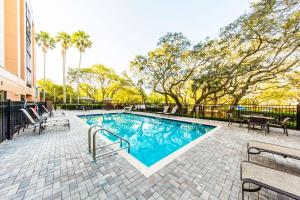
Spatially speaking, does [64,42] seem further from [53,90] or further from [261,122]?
[261,122]

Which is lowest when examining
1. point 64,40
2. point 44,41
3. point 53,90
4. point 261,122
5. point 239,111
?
point 261,122

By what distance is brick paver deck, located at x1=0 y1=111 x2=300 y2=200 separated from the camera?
1.93m

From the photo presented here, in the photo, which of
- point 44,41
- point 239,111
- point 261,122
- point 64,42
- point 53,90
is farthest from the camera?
point 53,90

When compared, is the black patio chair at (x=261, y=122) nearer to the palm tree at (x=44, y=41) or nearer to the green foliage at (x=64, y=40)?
the green foliage at (x=64, y=40)

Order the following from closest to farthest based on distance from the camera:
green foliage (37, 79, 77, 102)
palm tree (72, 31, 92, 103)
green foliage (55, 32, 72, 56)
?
palm tree (72, 31, 92, 103) → green foliage (55, 32, 72, 56) → green foliage (37, 79, 77, 102)

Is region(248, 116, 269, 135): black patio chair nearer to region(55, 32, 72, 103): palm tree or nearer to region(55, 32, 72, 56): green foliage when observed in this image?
region(55, 32, 72, 103): palm tree

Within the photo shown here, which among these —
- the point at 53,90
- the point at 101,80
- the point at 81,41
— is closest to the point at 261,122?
the point at 81,41

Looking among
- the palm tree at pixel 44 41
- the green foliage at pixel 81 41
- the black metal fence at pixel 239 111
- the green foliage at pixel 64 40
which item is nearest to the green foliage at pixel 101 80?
the green foliage at pixel 64 40

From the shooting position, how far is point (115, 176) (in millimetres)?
2373

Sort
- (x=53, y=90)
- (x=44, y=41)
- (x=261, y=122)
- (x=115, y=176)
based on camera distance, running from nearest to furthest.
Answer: (x=115, y=176), (x=261, y=122), (x=44, y=41), (x=53, y=90)

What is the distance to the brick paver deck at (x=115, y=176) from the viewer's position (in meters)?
1.93

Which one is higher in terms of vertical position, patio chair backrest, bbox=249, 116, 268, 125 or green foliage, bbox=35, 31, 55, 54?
green foliage, bbox=35, 31, 55, 54

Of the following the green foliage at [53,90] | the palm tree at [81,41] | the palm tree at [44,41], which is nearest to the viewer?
the palm tree at [81,41]

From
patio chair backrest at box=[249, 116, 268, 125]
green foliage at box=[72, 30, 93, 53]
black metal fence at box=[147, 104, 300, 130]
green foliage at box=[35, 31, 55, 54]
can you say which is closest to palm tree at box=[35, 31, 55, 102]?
green foliage at box=[35, 31, 55, 54]
